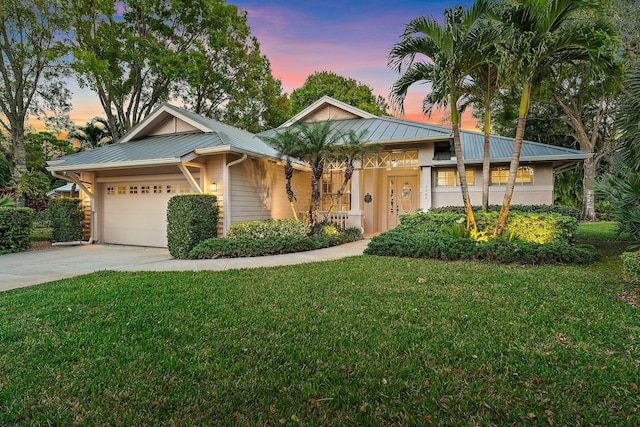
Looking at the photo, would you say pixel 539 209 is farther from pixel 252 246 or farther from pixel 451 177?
pixel 252 246

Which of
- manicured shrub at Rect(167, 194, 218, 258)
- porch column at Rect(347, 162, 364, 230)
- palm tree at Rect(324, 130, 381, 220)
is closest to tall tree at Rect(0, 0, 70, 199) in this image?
manicured shrub at Rect(167, 194, 218, 258)

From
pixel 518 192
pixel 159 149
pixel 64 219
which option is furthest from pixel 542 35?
pixel 64 219

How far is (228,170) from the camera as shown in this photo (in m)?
9.39

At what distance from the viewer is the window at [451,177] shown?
11703 mm

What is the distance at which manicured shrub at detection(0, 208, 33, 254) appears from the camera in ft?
29.6

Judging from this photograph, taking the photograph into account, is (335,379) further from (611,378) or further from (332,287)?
(332,287)

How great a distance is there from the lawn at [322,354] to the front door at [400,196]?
29.8ft

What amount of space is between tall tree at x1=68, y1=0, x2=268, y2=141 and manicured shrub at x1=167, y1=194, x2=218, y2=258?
10.5m

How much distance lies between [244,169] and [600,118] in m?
20.6

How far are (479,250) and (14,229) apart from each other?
12307 mm

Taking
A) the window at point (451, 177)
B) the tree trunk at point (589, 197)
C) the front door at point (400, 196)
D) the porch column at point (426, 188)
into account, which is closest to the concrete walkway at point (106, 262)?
the porch column at point (426, 188)

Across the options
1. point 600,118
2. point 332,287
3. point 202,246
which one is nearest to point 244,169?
point 202,246

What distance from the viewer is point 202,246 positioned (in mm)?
8023

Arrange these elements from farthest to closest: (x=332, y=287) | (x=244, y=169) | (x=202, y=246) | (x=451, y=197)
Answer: (x=451, y=197) → (x=244, y=169) → (x=202, y=246) → (x=332, y=287)
